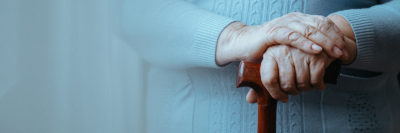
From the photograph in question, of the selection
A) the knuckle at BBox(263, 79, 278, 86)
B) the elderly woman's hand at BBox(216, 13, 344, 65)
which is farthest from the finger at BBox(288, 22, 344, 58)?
the knuckle at BBox(263, 79, 278, 86)

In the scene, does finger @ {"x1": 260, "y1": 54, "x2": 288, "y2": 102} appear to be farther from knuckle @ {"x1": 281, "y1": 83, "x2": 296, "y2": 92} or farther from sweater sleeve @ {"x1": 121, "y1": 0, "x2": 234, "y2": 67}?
sweater sleeve @ {"x1": 121, "y1": 0, "x2": 234, "y2": 67}

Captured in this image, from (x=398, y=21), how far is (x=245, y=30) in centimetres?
33

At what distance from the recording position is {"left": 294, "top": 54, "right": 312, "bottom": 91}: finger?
569 millimetres

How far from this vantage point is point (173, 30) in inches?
30.7

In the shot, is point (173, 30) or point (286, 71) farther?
point (173, 30)

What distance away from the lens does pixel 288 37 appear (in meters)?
0.58

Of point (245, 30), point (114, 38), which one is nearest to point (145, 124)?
point (114, 38)

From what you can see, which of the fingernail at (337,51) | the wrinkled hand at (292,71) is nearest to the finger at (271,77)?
the wrinkled hand at (292,71)

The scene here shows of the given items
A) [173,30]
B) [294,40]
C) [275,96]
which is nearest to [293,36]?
[294,40]

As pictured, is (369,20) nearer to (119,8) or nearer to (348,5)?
(348,5)

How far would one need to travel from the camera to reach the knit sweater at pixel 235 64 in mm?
669

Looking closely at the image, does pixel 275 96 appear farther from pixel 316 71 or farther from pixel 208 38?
pixel 208 38

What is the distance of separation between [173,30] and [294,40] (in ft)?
1.05

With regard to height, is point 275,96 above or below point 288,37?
below
